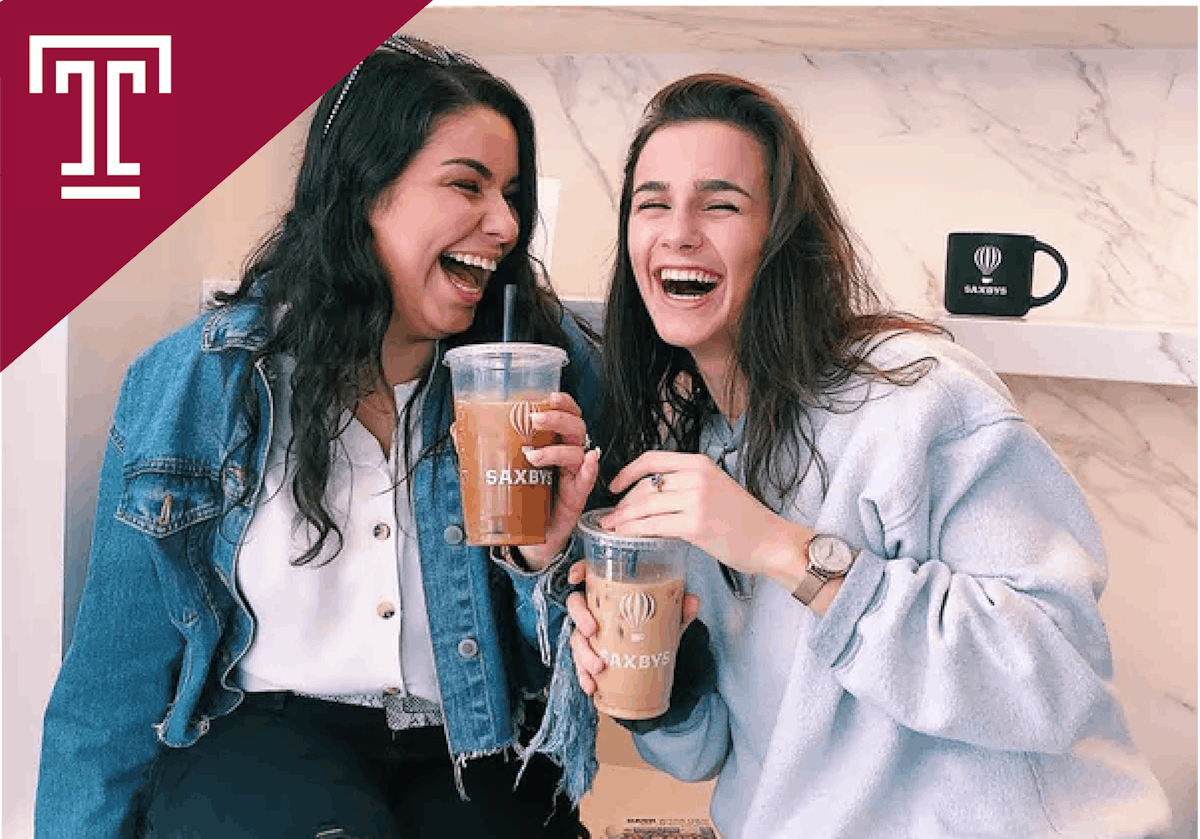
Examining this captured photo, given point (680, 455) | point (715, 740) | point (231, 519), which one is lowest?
point (715, 740)

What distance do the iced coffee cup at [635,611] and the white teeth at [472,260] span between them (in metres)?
0.34

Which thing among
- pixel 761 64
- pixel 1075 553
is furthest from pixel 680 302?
pixel 761 64

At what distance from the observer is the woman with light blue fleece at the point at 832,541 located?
1.19 metres

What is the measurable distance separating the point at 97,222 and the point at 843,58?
107 centimetres

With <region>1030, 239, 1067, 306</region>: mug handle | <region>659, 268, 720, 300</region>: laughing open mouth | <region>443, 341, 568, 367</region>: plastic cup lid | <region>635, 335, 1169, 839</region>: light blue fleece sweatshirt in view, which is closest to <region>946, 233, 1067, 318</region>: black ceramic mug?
<region>1030, 239, 1067, 306</region>: mug handle

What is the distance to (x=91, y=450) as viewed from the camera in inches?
65.4

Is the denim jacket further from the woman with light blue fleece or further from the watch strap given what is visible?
the watch strap

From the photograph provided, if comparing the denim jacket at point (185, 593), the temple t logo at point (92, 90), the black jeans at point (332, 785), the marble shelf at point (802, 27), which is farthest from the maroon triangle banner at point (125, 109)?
the black jeans at point (332, 785)

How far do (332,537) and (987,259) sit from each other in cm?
89

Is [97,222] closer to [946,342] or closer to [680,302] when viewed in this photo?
[680,302]

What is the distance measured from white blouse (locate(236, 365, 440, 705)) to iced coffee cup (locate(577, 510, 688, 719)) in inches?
11.3

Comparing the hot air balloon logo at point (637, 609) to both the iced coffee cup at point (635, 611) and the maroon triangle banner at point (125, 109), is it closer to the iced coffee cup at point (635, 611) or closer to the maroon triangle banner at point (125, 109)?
the iced coffee cup at point (635, 611)

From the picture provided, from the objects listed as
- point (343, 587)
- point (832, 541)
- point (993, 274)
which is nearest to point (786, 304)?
point (832, 541)

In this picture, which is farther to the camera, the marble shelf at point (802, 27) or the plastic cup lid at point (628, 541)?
the marble shelf at point (802, 27)
